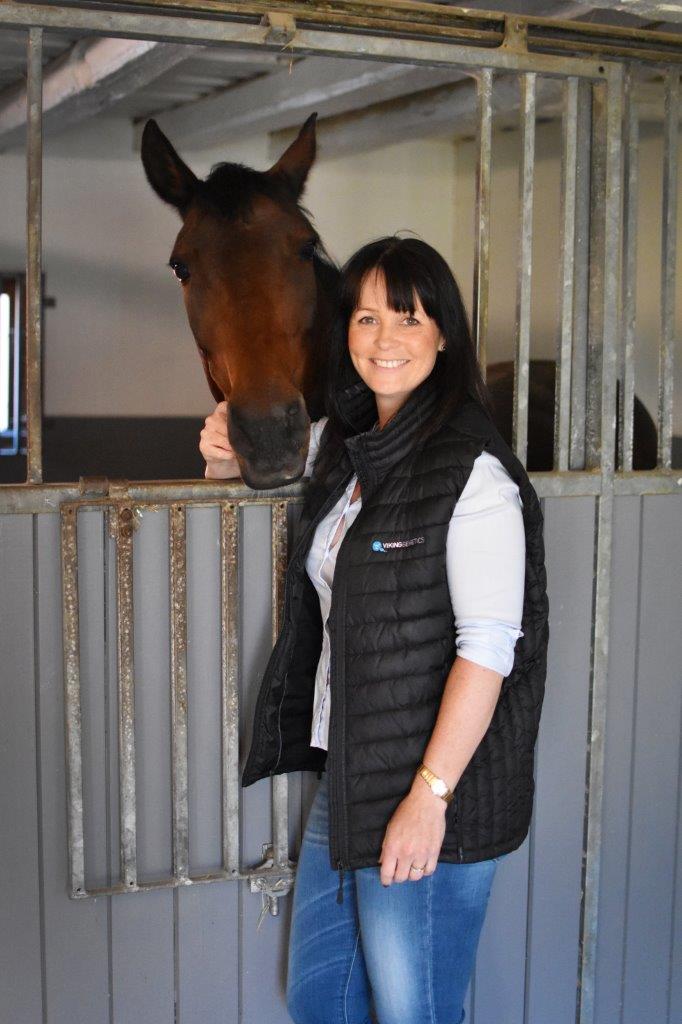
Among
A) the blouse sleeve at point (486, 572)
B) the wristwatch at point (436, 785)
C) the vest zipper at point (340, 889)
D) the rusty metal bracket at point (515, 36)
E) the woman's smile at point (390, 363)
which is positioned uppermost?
the rusty metal bracket at point (515, 36)

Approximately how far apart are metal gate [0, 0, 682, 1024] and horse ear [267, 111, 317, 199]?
343 millimetres

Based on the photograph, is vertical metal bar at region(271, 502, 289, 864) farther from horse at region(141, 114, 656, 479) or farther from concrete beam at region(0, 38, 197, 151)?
concrete beam at region(0, 38, 197, 151)

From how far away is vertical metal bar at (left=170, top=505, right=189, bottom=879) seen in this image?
5.46 feet

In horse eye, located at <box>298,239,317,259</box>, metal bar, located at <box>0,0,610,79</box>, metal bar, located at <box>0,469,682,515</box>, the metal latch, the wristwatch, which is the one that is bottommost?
the metal latch

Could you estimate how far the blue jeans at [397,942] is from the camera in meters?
1.40

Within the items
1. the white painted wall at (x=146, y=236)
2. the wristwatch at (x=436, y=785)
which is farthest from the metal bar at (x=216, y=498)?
the white painted wall at (x=146, y=236)

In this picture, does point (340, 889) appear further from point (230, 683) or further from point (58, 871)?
point (58, 871)

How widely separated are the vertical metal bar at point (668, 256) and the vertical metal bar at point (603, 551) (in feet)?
0.31

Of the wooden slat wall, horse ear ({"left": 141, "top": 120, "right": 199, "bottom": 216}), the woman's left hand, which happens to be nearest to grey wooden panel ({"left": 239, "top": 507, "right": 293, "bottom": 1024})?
the wooden slat wall

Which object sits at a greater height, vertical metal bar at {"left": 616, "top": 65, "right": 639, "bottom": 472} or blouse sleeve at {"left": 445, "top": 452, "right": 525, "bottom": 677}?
vertical metal bar at {"left": 616, "top": 65, "right": 639, "bottom": 472}

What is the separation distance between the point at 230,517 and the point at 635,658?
0.90 metres

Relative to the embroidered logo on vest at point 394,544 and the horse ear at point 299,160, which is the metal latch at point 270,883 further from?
the horse ear at point 299,160

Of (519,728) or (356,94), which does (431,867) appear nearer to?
(519,728)

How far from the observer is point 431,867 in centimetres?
135
